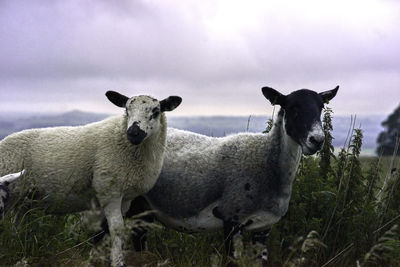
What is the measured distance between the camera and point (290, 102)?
648 centimetres

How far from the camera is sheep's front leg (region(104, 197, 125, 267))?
6.25 metres

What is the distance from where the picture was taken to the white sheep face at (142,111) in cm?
617

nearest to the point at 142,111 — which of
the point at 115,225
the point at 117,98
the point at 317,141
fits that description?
the point at 117,98

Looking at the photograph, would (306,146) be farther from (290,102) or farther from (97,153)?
(97,153)

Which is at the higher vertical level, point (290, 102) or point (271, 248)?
point (290, 102)

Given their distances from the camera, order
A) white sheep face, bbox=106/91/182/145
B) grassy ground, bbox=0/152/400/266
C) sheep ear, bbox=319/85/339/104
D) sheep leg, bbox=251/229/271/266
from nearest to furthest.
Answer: grassy ground, bbox=0/152/400/266, white sheep face, bbox=106/91/182/145, sheep leg, bbox=251/229/271/266, sheep ear, bbox=319/85/339/104

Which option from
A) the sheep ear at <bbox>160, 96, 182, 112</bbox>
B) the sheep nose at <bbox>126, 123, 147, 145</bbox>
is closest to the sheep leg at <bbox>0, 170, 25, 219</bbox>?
the sheep nose at <bbox>126, 123, 147, 145</bbox>

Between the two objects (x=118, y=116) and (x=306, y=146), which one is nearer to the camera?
(x=306, y=146)

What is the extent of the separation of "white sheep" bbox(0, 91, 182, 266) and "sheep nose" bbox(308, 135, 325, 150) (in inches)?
73.6

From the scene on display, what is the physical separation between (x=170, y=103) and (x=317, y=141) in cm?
201

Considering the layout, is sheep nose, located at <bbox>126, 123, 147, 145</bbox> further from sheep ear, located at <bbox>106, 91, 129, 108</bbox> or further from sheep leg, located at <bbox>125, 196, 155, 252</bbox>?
sheep leg, located at <bbox>125, 196, 155, 252</bbox>

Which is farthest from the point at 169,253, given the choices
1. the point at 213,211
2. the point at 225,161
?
the point at 225,161

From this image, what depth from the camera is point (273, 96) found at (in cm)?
671

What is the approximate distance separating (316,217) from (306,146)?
6.30 ft
